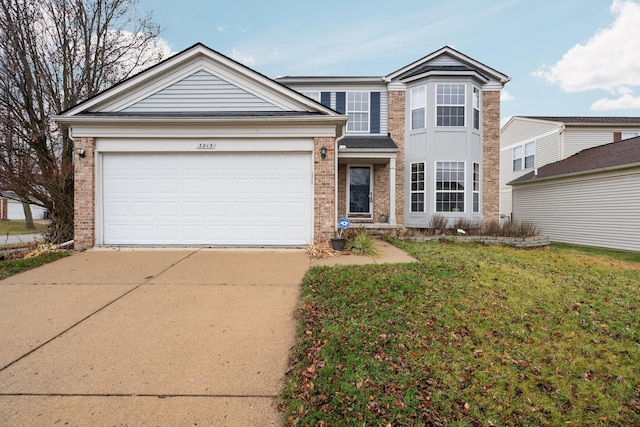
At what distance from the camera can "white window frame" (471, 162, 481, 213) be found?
12.3 metres

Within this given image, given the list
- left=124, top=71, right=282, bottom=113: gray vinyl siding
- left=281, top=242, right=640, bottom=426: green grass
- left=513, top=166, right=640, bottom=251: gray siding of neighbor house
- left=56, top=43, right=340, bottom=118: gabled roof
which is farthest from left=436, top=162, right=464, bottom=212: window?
left=124, top=71, right=282, bottom=113: gray vinyl siding

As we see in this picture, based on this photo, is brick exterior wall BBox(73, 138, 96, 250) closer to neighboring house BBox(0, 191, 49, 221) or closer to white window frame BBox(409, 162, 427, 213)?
white window frame BBox(409, 162, 427, 213)

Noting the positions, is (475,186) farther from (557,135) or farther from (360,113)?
(557,135)

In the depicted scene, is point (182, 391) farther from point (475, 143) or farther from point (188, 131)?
point (475, 143)

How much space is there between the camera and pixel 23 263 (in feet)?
20.9

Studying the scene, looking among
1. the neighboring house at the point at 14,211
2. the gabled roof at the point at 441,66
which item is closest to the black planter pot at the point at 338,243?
the gabled roof at the point at 441,66

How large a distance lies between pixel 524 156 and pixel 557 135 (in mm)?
2365

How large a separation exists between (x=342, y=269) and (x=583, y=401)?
3980 mm

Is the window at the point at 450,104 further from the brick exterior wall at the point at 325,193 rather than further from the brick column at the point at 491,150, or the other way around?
the brick exterior wall at the point at 325,193

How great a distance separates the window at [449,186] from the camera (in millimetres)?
12164

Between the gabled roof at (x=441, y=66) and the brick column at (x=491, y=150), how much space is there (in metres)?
0.66

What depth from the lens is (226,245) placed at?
8.18m

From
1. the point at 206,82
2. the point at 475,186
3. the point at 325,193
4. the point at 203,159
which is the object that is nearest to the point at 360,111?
the point at 475,186

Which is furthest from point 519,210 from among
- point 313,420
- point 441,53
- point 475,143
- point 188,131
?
point 313,420
